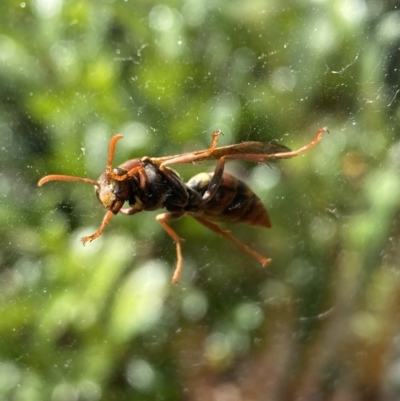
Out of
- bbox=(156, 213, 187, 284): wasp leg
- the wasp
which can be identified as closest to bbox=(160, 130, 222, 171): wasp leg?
the wasp

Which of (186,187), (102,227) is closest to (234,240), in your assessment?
(186,187)

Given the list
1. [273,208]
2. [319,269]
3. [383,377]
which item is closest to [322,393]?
[383,377]

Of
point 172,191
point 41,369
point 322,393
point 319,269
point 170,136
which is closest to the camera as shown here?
point 172,191

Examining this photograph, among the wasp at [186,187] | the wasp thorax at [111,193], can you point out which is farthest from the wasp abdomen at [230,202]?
the wasp thorax at [111,193]

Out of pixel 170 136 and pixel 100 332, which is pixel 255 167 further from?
pixel 100 332

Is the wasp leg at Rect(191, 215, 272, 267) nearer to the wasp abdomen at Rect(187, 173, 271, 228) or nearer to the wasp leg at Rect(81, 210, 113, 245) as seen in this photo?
the wasp abdomen at Rect(187, 173, 271, 228)

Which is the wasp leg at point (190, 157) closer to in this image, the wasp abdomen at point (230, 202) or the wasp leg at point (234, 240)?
the wasp abdomen at point (230, 202)
